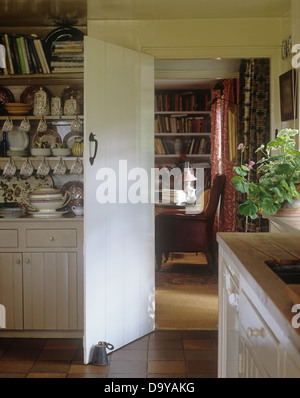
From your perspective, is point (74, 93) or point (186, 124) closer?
point (74, 93)

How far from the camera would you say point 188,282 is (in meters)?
5.04

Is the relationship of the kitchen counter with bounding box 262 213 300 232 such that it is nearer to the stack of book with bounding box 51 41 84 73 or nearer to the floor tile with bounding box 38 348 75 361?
the floor tile with bounding box 38 348 75 361

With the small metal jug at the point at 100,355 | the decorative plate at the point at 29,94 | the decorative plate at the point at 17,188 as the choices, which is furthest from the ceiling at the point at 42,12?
A: the small metal jug at the point at 100,355

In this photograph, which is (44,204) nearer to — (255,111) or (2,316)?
(2,316)

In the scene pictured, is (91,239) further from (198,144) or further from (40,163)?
(198,144)

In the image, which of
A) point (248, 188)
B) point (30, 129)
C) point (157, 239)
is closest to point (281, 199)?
point (248, 188)

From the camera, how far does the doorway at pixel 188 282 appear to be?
153 inches

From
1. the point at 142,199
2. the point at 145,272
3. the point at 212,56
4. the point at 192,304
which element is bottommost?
the point at 192,304

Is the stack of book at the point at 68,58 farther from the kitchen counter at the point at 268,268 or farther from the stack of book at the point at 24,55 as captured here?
the kitchen counter at the point at 268,268

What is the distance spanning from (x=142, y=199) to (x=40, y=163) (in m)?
0.86

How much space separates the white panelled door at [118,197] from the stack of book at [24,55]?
671 mm

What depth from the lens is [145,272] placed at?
11.6 feet

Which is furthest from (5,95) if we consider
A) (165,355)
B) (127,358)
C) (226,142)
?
(226,142)

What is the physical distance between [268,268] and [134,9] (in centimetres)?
242
